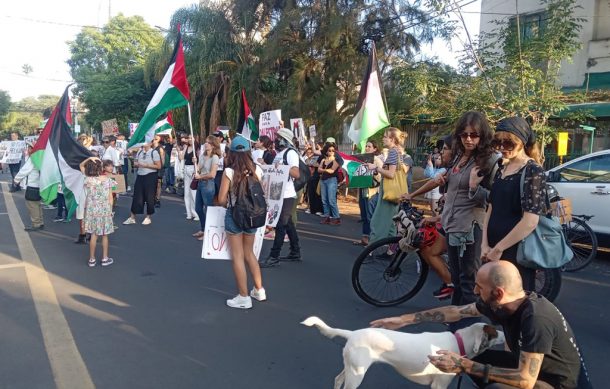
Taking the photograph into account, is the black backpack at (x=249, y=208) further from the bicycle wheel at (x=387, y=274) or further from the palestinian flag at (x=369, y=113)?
the palestinian flag at (x=369, y=113)

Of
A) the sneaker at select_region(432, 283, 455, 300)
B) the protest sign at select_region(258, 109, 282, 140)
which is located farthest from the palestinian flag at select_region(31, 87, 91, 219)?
the sneaker at select_region(432, 283, 455, 300)

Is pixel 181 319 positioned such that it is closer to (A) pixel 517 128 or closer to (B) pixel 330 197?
(A) pixel 517 128

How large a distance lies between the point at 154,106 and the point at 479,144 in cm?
536

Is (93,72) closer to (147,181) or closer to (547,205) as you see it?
(147,181)

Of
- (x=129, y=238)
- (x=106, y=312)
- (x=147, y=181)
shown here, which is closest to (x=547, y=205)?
(x=106, y=312)

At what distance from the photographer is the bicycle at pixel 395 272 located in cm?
463

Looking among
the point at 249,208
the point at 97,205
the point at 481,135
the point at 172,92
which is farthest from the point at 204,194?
the point at 481,135

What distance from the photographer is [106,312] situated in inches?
183

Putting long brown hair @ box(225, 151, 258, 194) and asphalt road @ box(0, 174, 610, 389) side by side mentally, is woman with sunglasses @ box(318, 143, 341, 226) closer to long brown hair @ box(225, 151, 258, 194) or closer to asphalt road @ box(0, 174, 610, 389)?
asphalt road @ box(0, 174, 610, 389)

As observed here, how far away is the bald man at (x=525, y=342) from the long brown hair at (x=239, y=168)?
2.77 meters

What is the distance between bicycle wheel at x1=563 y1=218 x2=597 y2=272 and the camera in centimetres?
653

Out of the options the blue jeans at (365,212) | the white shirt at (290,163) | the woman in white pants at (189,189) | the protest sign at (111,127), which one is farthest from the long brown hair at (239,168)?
the protest sign at (111,127)

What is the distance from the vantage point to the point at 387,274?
4848mm

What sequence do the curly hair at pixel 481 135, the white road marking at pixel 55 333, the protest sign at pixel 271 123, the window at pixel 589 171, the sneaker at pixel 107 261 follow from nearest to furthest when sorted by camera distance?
the white road marking at pixel 55 333 → the curly hair at pixel 481 135 → the sneaker at pixel 107 261 → the window at pixel 589 171 → the protest sign at pixel 271 123
